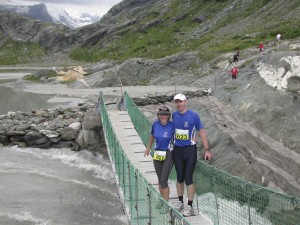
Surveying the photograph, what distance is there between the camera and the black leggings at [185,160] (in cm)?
986

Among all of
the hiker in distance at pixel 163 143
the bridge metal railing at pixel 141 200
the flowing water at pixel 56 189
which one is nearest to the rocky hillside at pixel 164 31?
the flowing water at pixel 56 189

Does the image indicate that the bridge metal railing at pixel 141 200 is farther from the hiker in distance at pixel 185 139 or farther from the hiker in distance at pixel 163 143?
the hiker in distance at pixel 185 139

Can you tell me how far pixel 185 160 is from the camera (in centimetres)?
996

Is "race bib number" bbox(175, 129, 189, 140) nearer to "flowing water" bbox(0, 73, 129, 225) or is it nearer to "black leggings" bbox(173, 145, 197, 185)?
"black leggings" bbox(173, 145, 197, 185)

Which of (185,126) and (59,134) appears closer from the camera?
(185,126)

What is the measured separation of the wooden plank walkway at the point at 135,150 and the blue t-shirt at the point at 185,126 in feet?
6.78

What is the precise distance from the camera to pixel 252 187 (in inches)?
404

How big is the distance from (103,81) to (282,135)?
106ft

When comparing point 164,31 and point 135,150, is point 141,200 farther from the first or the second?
point 164,31

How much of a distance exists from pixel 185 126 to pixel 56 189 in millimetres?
9642

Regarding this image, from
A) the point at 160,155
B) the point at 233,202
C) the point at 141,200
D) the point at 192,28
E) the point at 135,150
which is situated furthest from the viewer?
the point at 192,28

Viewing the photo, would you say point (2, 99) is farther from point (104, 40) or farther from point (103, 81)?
point (104, 40)

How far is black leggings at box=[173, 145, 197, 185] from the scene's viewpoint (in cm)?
986

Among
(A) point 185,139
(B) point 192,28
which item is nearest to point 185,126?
(A) point 185,139
